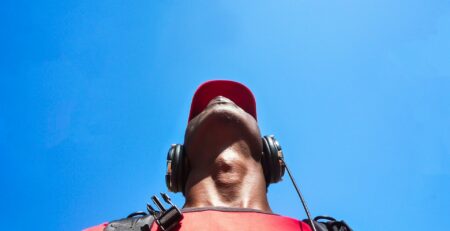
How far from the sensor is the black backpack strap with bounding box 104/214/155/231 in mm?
2332

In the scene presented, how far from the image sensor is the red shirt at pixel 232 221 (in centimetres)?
249

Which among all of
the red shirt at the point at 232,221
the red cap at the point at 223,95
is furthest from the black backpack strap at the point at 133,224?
the red cap at the point at 223,95

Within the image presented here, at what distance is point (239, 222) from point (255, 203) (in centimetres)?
76

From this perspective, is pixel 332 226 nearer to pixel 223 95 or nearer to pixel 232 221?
pixel 232 221

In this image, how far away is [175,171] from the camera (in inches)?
151

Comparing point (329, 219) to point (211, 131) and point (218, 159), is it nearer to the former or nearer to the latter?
point (218, 159)

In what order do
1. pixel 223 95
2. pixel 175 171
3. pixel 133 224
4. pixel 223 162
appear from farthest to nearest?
pixel 223 95
pixel 175 171
pixel 223 162
pixel 133 224

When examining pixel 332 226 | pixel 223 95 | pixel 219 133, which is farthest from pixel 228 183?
pixel 223 95

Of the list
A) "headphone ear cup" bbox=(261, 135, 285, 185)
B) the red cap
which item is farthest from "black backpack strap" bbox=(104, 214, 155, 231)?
the red cap

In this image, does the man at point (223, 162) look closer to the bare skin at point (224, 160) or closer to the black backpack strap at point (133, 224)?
the bare skin at point (224, 160)

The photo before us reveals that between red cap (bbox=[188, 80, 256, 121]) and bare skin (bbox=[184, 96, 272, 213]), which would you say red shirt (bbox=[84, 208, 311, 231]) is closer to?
bare skin (bbox=[184, 96, 272, 213])

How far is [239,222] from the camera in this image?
2584mm

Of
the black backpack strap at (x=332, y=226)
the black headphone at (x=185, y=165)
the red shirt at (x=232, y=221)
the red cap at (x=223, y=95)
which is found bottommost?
the black backpack strap at (x=332, y=226)

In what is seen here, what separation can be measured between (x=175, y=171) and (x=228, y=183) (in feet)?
2.12
